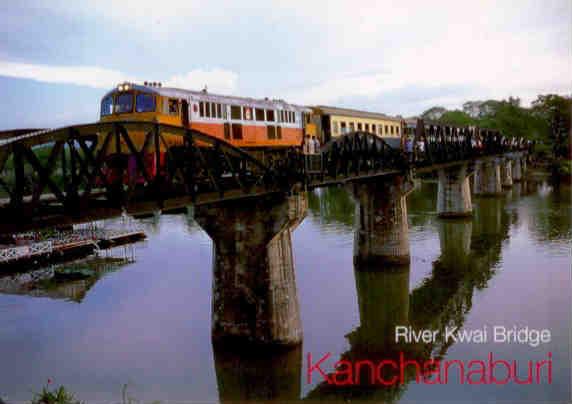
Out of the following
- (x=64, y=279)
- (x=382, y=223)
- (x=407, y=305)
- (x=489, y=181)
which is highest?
(x=489, y=181)

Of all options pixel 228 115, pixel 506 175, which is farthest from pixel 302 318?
pixel 506 175

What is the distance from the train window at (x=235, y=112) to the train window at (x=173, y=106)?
3.77 metres

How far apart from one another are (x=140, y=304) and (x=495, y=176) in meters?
65.7

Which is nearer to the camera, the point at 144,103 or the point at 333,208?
Result: the point at 144,103

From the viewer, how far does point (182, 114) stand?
24.1 metres

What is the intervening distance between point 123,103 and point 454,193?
4615 cm

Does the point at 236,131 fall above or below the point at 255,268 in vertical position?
above

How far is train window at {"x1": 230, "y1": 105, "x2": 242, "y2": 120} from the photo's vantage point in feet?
88.8

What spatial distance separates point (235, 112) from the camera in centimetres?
2738

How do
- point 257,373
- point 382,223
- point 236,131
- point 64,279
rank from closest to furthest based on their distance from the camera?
point 257,373, point 236,131, point 382,223, point 64,279

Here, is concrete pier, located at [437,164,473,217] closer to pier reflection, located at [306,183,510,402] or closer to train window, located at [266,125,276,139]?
pier reflection, located at [306,183,510,402]

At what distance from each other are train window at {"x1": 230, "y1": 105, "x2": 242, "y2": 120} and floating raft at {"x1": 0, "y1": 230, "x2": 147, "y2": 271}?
2485 cm

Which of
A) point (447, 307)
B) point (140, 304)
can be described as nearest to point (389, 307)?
point (447, 307)

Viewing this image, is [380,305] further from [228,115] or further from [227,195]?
[227,195]
